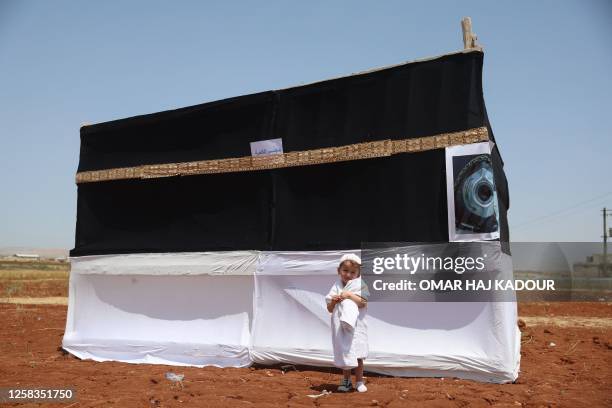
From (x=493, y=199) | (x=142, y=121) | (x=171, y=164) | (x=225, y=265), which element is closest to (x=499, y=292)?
(x=493, y=199)

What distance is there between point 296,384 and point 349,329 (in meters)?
1.06

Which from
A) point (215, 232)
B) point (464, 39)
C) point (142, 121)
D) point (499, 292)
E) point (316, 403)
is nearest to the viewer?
point (316, 403)

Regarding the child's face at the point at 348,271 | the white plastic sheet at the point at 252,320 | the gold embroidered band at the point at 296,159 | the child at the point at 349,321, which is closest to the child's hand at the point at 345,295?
the child at the point at 349,321

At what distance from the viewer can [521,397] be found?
520 cm

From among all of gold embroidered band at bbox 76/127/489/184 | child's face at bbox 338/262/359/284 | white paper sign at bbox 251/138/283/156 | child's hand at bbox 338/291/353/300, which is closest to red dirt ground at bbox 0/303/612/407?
child's hand at bbox 338/291/353/300

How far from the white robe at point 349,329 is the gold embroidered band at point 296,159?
189 centimetres

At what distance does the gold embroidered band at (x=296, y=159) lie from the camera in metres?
6.38

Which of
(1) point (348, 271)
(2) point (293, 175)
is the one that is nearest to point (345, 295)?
(1) point (348, 271)

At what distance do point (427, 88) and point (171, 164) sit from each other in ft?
12.8

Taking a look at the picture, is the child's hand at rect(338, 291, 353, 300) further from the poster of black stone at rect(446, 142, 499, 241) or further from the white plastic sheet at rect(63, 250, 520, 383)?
the poster of black stone at rect(446, 142, 499, 241)

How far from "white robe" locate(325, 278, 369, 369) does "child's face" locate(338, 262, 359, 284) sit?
5cm

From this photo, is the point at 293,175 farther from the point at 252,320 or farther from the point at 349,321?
the point at 349,321

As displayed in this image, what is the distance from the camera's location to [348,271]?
18.4ft

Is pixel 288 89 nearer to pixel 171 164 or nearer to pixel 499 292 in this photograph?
pixel 171 164
